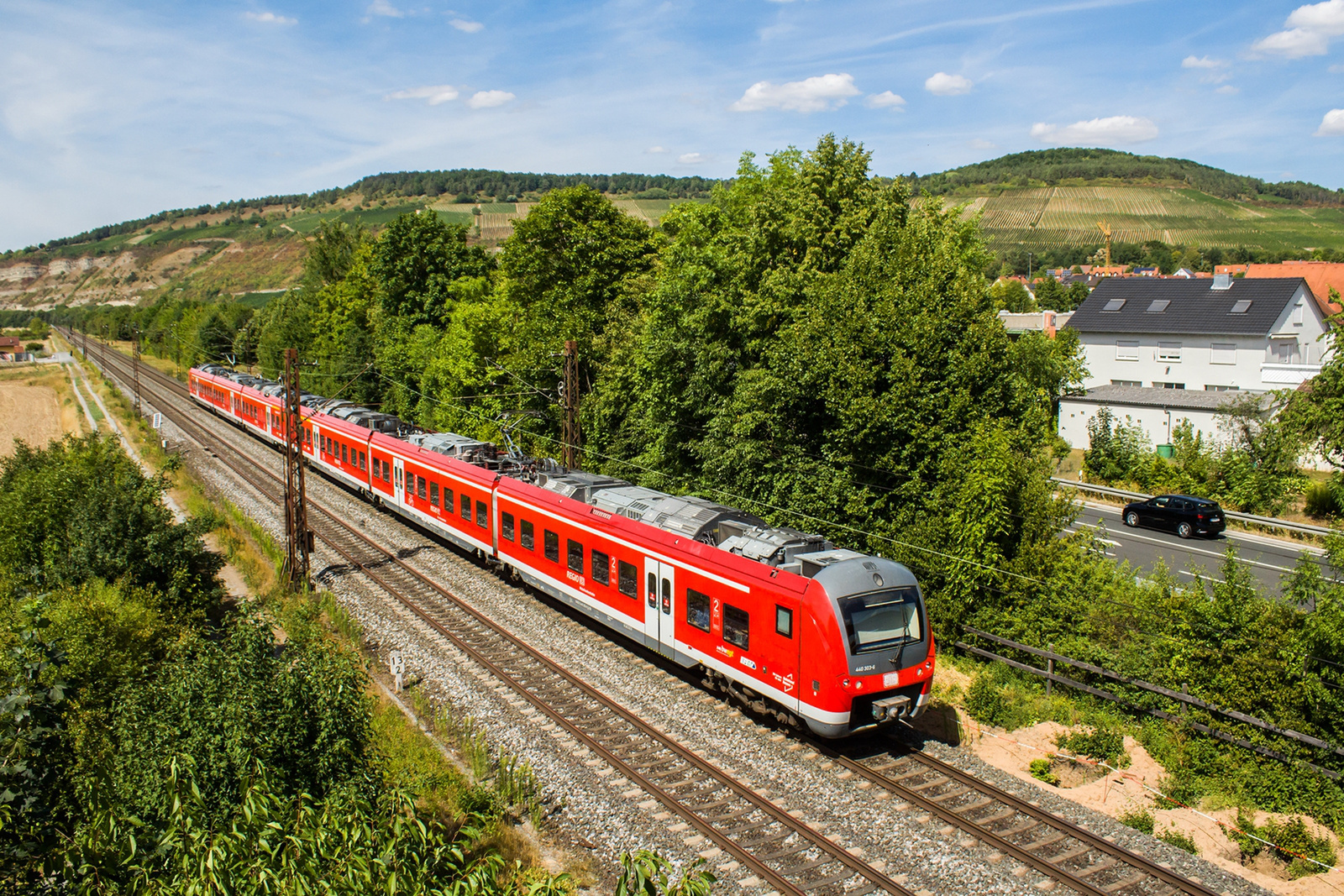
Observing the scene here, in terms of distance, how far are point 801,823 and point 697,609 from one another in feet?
15.2

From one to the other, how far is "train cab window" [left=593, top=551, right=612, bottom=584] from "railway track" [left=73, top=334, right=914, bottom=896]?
6.63 feet

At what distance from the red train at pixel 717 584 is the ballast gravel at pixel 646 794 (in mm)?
722

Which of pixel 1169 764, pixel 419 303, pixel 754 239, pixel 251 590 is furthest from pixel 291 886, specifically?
pixel 419 303

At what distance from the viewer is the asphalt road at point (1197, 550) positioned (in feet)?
80.2

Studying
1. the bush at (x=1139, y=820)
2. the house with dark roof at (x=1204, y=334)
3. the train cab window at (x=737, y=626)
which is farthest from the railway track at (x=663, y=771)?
the house with dark roof at (x=1204, y=334)

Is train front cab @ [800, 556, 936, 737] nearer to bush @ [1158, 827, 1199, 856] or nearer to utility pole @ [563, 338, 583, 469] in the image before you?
bush @ [1158, 827, 1199, 856]

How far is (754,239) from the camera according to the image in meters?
25.9

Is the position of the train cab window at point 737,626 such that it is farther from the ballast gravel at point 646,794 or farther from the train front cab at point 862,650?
the ballast gravel at point 646,794

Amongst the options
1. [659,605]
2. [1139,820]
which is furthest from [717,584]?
[1139,820]

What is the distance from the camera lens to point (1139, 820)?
11.2m

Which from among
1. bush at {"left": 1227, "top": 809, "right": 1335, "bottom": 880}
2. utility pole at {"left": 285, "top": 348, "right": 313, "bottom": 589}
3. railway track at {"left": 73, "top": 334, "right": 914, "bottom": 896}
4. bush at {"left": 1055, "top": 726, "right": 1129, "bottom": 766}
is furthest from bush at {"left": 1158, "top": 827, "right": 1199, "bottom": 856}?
utility pole at {"left": 285, "top": 348, "right": 313, "bottom": 589}

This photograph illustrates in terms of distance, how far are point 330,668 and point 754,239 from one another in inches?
759

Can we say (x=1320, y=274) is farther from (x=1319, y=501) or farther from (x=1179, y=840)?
(x=1179, y=840)

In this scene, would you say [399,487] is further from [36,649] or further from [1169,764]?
[1169,764]
